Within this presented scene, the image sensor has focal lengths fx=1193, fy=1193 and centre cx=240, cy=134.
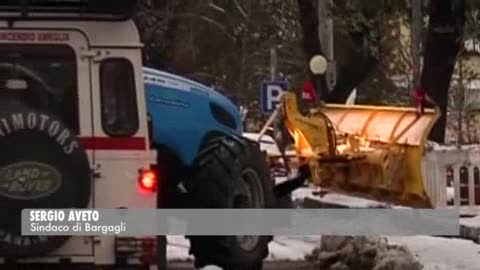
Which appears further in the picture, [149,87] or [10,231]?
[149,87]

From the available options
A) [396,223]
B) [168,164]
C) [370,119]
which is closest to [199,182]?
[168,164]

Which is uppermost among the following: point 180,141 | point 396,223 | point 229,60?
point 229,60

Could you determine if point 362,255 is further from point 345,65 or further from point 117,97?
point 345,65

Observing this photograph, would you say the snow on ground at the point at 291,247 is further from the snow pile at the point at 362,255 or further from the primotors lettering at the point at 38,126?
the primotors lettering at the point at 38,126

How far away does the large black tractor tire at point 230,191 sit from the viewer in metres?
9.71

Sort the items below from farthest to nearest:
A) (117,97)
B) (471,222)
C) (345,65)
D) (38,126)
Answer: (345,65) → (471,222) → (117,97) → (38,126)

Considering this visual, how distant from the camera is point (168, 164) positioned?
10.1 meters

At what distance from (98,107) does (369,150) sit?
4.75 meters

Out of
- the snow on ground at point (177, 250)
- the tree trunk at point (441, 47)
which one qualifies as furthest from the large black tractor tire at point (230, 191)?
the tree trunk at point (441, 47)

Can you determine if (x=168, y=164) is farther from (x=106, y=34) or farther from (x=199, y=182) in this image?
(x=106, y=34)

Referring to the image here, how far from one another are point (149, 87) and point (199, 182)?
908 mm

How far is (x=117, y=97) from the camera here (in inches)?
305

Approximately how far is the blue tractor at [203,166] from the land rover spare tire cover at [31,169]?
2327 mm

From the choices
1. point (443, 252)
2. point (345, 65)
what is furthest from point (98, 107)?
point (345, 65)
